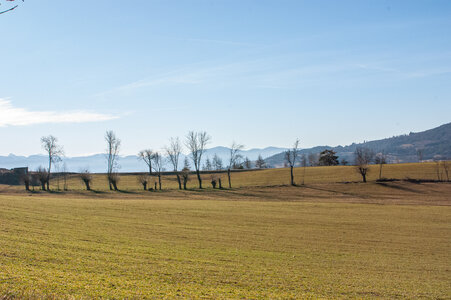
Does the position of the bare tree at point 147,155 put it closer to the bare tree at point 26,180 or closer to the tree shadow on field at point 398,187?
the bare tree at point 26,180

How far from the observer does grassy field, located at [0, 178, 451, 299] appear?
1223cm

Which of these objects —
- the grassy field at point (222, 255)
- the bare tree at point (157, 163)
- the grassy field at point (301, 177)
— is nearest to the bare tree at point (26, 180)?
the grassy field at point (301, 177)

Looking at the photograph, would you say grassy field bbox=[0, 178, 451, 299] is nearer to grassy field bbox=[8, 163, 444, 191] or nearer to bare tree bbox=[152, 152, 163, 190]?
grassy field bbox=[8, 163, 444, 191]

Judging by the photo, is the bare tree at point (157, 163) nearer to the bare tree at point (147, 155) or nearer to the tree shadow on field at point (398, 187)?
the bare tree at point (147, 155)

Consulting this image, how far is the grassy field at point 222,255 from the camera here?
482 inches

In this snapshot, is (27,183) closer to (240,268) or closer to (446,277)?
(240,268)

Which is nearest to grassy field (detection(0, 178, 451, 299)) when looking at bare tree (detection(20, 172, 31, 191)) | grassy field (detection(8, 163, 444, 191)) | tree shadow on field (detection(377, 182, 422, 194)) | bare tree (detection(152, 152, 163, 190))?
tree shadow on field (detection(377, 182, 422, 194))

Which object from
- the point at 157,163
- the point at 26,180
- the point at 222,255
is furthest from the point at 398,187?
the point at 26,180

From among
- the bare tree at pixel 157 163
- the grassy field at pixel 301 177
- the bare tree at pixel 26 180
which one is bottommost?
the grassy field at pixel 301 177

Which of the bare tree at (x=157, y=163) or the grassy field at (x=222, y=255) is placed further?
the bare tree at (x=157, y=163)

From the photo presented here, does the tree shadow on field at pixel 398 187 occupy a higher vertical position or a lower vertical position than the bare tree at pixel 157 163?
lower

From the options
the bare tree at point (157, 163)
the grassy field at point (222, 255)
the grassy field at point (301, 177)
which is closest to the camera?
the grassy field at point (222, 255)

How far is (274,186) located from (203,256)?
6367cm

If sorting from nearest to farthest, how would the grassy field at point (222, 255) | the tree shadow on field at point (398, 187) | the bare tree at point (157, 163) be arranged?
1. the grassy field at point (222, 255)
2. the tree shadow on field at point (398, 187)
3. the bare tree at point (157, 163)
